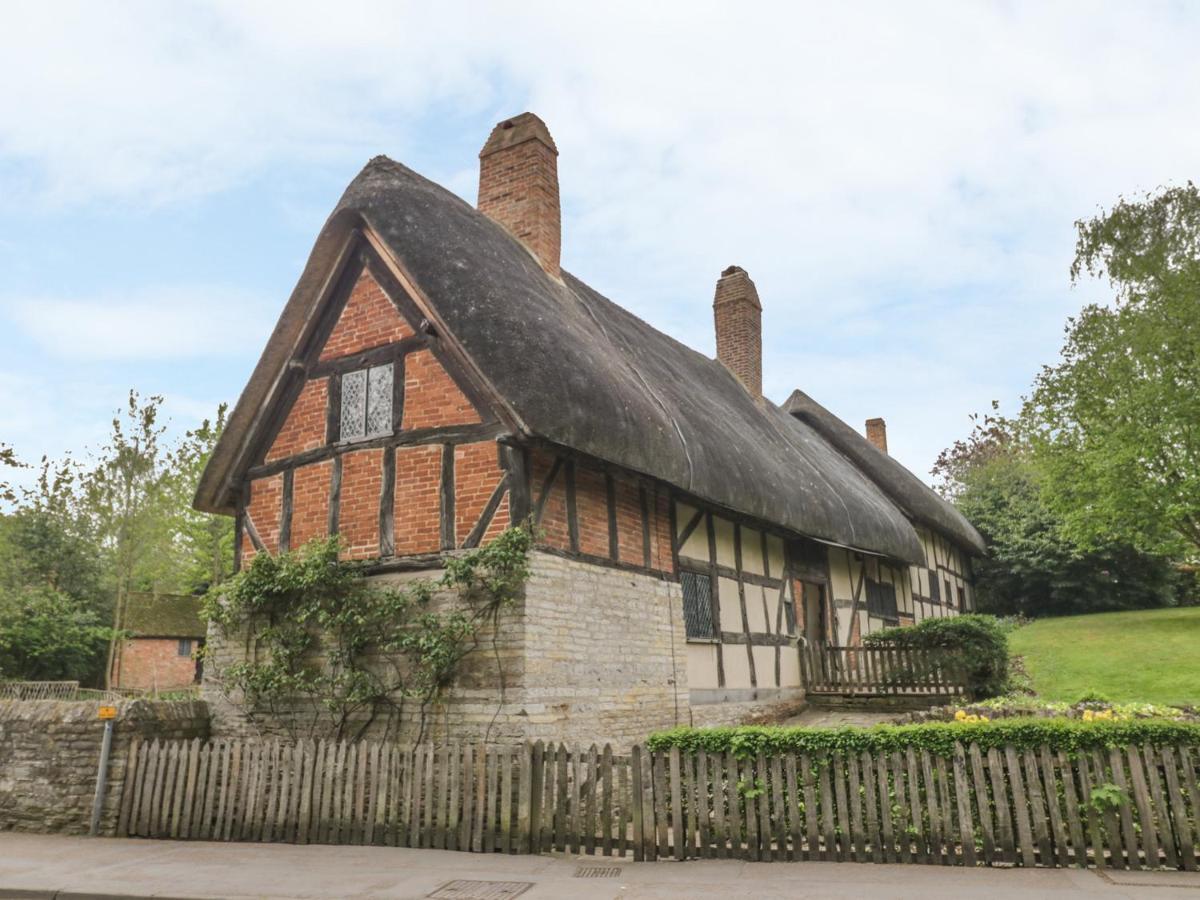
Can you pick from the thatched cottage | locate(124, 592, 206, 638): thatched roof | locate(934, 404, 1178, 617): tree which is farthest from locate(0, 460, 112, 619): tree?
locate(934, 404, 1178, 617): tree

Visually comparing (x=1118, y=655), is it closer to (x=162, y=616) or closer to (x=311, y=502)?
(x=311, y=502)

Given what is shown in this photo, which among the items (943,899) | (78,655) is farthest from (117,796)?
(78,655)

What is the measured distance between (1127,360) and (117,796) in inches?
1028

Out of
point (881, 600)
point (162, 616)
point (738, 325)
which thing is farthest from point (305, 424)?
point (162, 616)

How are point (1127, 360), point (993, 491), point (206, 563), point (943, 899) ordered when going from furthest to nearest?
point (993, 491) → point (206, 563) → point (1127, 360) → point (943, 899)

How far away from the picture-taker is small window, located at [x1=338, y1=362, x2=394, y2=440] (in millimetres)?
10047

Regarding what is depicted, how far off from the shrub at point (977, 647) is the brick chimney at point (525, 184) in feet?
28.0

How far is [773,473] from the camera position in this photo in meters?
13.0

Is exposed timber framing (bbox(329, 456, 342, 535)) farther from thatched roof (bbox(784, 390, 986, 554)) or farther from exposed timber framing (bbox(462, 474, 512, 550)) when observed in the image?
thatched roof (bbox(784, 390, 986, 554))

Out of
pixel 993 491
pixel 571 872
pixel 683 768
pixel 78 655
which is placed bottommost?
pixel 571 872

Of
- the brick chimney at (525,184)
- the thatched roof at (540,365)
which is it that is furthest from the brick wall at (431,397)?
the brick chimney at (525,184)

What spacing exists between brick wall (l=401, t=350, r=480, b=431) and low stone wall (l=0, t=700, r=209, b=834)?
A: 4.12 metres

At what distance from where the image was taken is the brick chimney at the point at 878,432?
2922cm

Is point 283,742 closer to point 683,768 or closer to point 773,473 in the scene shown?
point 683,768
